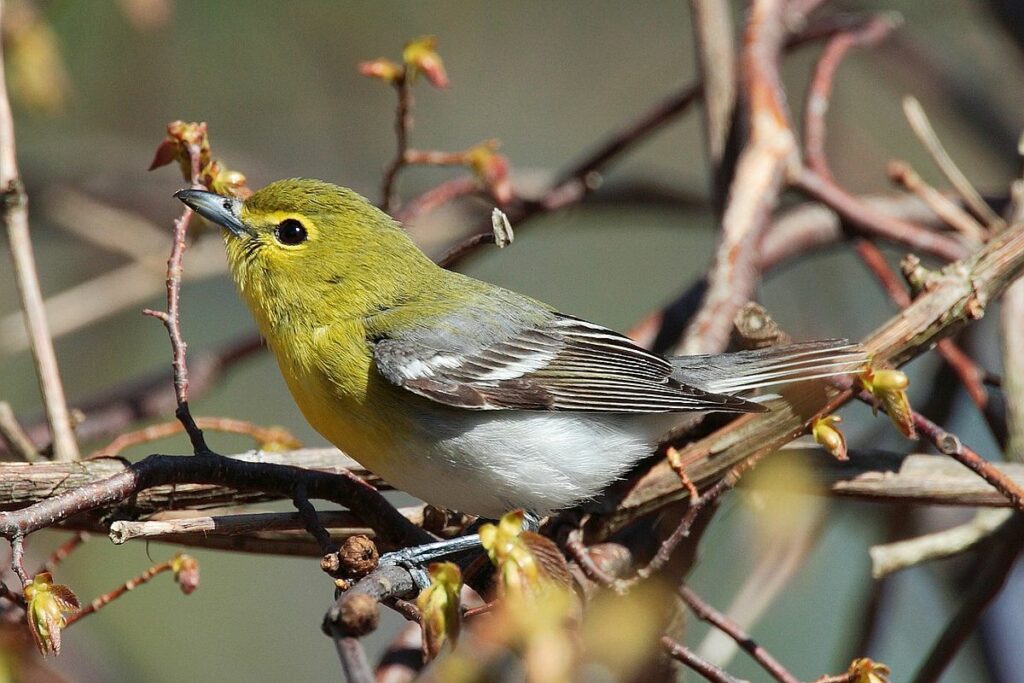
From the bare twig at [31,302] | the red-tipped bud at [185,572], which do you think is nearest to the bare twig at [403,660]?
the red-tipped bud at [185,572]

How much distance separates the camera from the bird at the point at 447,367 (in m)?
2.56

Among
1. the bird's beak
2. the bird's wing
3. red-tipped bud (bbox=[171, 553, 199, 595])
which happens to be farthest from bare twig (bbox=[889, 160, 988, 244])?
red-tipped bud (bbox=[171, 553, 199, 595])

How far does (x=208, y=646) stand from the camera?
5.85m

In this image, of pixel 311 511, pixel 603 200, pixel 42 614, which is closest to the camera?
pixel 42 614

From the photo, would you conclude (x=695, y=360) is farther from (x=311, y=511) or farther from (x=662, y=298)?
(x=662, y=298)

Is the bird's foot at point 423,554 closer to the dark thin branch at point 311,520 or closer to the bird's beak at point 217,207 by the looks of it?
the dark thin branch at point 311,520

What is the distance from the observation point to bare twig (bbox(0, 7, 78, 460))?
8.01ft

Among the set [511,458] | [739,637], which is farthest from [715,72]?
[739,637]

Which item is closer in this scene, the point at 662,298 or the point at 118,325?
the point at 118,325

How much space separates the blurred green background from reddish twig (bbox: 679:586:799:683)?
2.48ft

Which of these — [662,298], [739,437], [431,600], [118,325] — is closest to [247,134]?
[118,325]

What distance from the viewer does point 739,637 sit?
2240 mm

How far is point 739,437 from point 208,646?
425 cm

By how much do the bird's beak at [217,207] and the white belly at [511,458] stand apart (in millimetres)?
687
